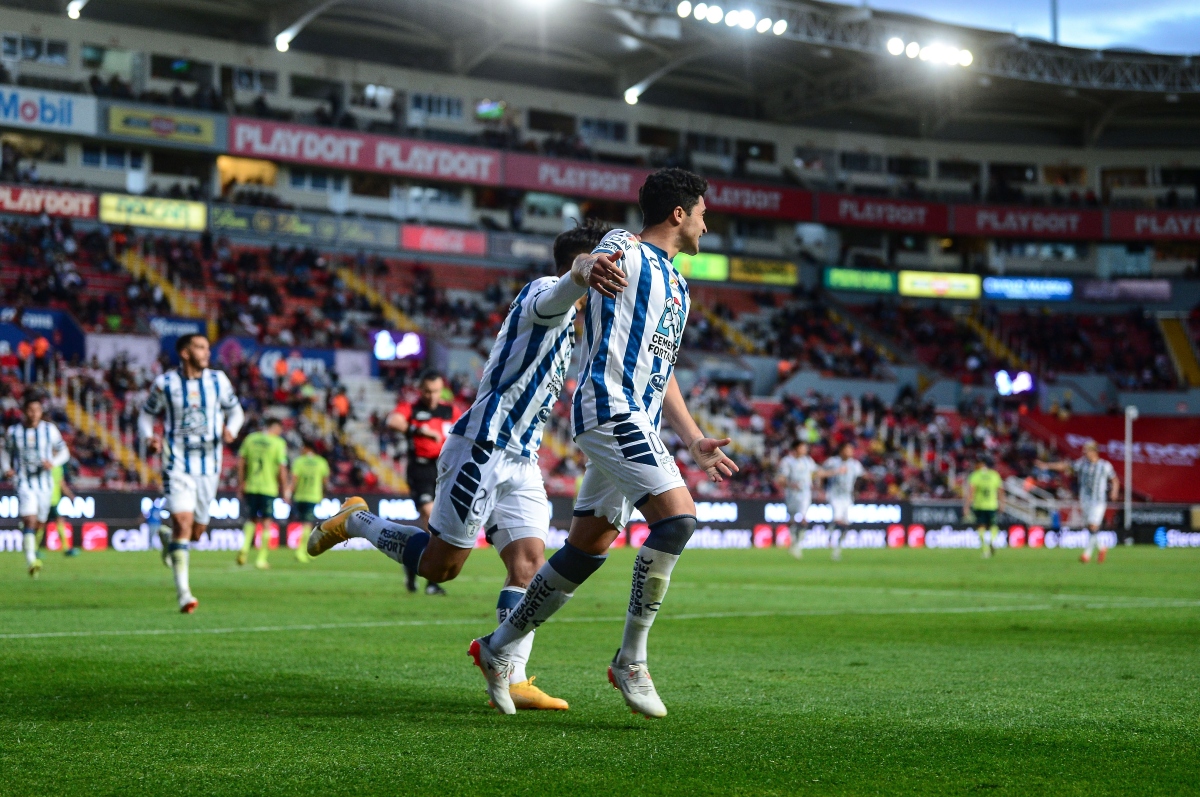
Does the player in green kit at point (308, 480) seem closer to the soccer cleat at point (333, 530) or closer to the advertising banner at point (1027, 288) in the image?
the soccer cleat at point (333, 530)

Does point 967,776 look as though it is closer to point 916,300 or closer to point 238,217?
point 238,217

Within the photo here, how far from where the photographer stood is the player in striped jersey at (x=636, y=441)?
20.2ft

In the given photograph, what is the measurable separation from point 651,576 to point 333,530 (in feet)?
7.01

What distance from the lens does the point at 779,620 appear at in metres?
12.6

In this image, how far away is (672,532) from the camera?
242 inches

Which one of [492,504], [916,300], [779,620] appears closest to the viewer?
[492,504]

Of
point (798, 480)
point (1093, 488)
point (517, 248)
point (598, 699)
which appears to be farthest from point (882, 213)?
point (598, 699)

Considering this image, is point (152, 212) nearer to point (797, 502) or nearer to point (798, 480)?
point (798, 480)

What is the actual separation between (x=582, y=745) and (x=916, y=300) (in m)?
58.5

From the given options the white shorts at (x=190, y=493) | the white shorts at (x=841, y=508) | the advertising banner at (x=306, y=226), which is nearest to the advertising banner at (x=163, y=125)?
the advertising banner at (x=306, y=226)

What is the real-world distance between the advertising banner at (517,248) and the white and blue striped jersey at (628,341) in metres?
45.6

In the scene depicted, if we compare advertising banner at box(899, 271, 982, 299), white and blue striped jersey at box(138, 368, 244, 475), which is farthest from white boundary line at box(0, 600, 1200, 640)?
advertising banner at box(899, 271, 982, 299)

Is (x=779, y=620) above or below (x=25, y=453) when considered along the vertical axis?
below

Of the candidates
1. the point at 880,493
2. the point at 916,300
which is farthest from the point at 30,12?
the point at 916,300
